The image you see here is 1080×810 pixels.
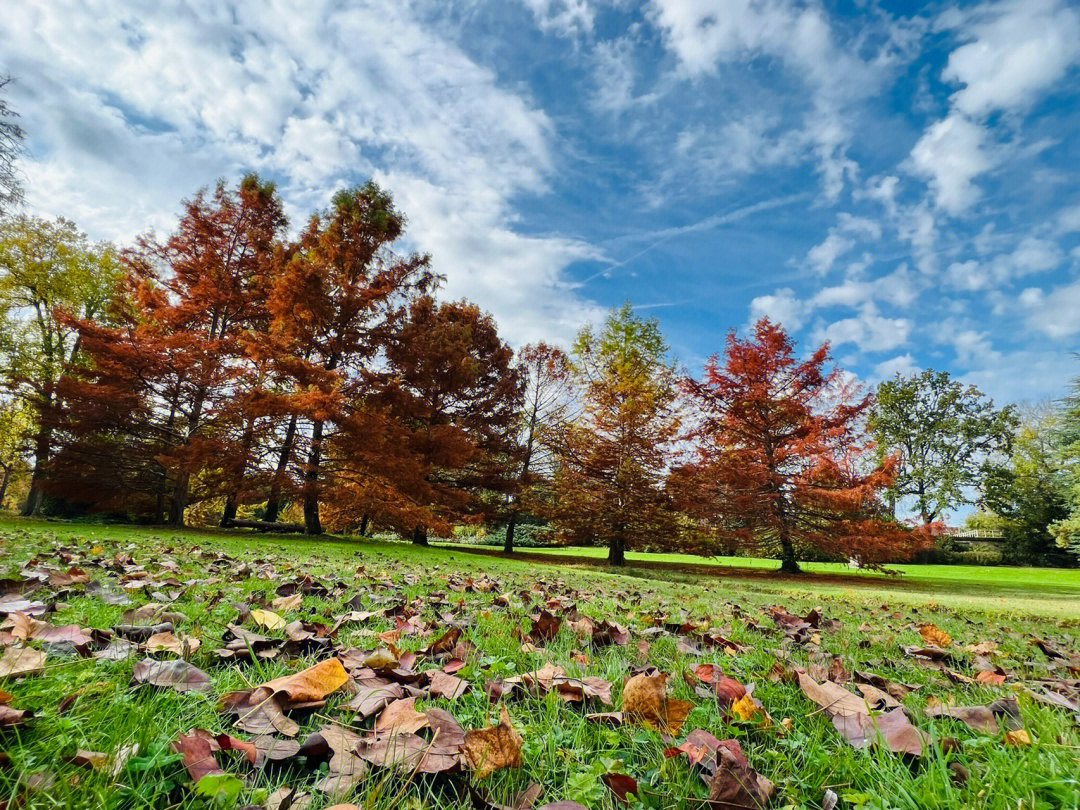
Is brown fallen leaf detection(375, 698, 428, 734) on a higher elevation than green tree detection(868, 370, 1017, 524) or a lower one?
lower

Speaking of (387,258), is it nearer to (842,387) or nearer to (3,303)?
(3,303)

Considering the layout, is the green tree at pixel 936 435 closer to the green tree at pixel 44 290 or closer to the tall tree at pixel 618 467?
the tall tree at pixel 618 467

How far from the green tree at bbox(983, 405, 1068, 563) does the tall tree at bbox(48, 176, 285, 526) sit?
130 ft

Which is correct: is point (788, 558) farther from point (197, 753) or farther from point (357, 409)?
point (197, 753)

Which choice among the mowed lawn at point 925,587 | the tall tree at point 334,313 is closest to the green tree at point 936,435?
the mowed lawn at point 925,587

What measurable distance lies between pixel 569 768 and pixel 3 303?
2671 centimetres

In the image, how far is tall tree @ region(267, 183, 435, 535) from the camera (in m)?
13.4

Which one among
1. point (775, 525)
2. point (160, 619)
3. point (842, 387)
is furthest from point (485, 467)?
point (160, 619)

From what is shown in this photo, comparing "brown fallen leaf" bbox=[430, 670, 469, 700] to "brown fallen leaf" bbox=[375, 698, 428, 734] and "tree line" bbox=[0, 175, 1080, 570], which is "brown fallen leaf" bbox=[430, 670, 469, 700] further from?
"tree line" bbox=[0, 175, 1080, 570]

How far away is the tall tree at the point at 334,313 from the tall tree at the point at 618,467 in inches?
279

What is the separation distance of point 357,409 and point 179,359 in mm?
4675

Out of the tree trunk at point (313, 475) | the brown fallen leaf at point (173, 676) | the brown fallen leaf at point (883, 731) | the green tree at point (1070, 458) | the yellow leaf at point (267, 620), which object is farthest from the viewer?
the green tree at point (1070, 458)

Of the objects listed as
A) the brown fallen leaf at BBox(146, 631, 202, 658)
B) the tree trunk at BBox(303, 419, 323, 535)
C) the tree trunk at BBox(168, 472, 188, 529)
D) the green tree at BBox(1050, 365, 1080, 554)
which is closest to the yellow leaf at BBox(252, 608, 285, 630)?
the brown fallen leaf at BBox(146, 631, 202, 658)

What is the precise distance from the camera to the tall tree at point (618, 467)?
16.4 meters
